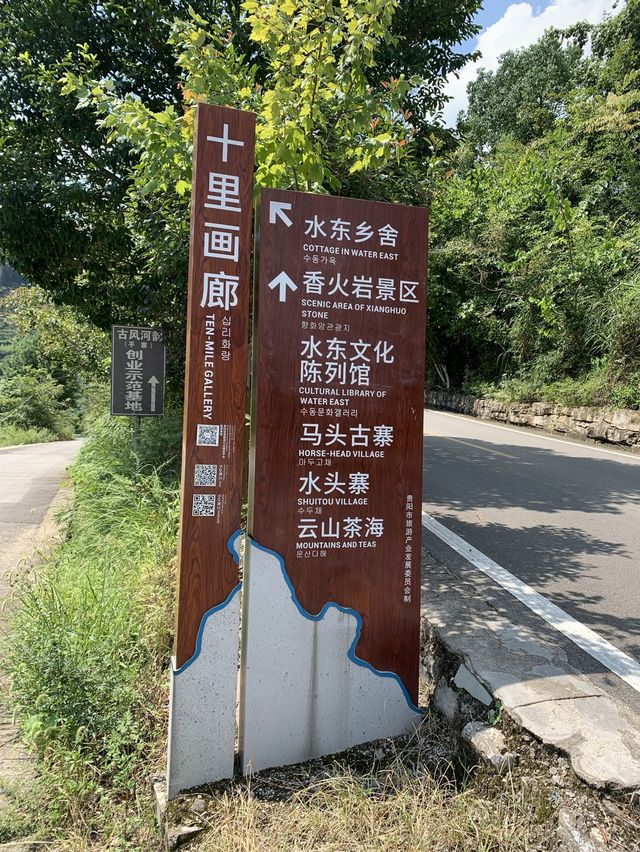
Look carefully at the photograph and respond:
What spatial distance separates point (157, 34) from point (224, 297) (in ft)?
20.3

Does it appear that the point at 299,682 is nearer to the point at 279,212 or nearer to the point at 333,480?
the point at 333,480

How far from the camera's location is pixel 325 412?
2643 millimetres

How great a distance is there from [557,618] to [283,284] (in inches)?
105

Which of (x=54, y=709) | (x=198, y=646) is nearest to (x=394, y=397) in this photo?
(x=198, y=646)

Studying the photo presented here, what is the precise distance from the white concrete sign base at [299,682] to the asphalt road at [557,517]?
156cm

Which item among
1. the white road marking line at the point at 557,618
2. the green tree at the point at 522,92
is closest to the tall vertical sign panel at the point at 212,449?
the white road marking line at the point at 557,618

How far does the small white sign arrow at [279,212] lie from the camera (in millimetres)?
2551

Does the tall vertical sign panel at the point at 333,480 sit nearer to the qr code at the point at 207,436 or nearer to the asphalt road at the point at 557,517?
the qr code at the point at 207,436

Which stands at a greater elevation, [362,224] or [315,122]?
[315,122]

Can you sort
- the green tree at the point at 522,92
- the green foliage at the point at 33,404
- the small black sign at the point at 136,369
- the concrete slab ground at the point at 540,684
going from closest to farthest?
the concrete slab ground at the point at 540,684
the small black sign at the point at 136,369
the green tree at the point at 522,92
the green foliage at the point at 33,404

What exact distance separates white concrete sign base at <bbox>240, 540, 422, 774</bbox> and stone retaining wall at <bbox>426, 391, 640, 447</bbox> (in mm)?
10867

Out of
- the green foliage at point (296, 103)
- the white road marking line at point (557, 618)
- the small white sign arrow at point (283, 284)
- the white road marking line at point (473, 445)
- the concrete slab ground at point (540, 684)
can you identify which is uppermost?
the green foliage at point (296, 103)

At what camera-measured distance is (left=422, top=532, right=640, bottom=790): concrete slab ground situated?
204 cm

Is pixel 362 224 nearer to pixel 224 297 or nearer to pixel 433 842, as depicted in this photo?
pixel 224 297
